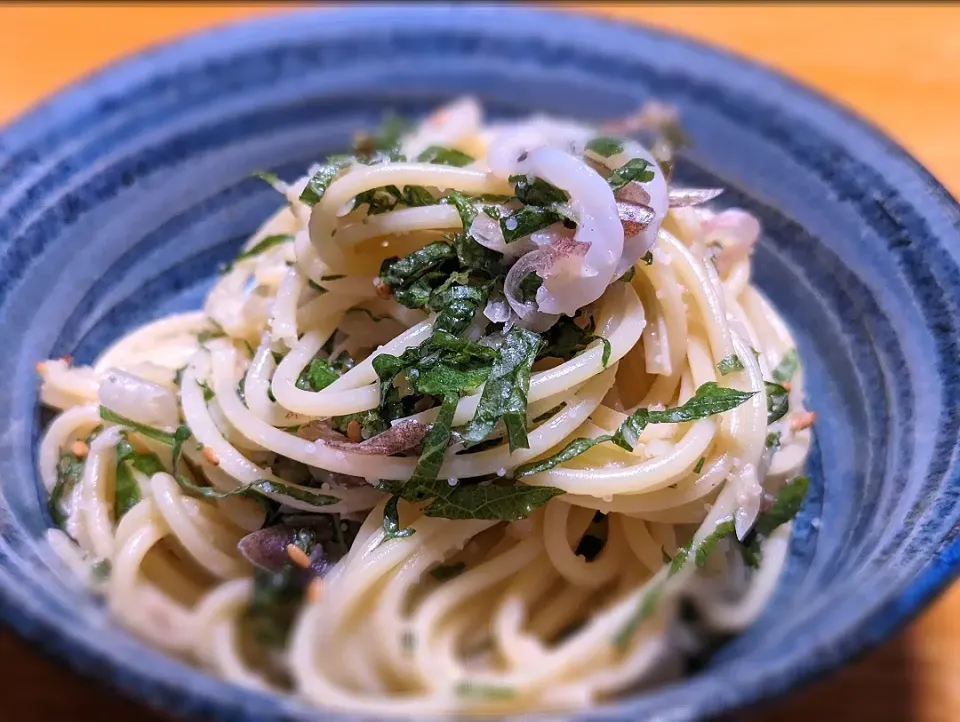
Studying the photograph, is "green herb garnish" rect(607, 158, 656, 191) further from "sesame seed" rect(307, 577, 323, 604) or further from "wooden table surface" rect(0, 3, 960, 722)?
"wooden table surface" rect(0, 3, 960, 722)

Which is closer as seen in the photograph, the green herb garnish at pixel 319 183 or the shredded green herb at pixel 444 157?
the green herb garnish at pixel 319 183

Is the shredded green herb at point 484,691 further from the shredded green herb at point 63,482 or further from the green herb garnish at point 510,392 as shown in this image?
the shredded green herb at point 63,482

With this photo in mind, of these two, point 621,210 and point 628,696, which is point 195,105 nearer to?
point 621,210

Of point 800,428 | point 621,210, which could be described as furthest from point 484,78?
point 800,428

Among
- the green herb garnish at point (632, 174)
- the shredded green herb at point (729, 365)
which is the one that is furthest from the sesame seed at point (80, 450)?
the shredded green herb at point (729, 365)

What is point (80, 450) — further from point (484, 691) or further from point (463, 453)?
point (484, 691)

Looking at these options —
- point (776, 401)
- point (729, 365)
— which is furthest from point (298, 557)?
point (776, 401)
